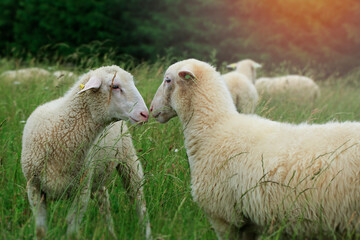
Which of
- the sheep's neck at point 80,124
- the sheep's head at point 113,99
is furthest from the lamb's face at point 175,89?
the sheep's neck at point 80,124

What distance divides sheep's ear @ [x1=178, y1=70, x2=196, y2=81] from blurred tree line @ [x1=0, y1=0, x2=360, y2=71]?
1270cm

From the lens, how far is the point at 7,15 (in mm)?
16688

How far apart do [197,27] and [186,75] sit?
45.0 feet

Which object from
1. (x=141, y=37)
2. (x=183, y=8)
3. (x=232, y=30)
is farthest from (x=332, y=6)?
(x=141, y=37)

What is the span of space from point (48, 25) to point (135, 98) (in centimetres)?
1397

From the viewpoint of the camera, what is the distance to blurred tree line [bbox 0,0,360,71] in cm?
1576

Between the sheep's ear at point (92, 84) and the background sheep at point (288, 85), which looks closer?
the sheep's ear at point (92, 84)

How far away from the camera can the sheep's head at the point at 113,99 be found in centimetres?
291

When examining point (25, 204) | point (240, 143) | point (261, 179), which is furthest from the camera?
point (25, 204)

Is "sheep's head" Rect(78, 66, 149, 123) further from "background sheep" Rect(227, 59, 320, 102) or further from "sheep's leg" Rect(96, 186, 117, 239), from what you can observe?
"background sheep" Rect(227, 59, 320, 102)

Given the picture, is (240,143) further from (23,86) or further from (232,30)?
(232,30)

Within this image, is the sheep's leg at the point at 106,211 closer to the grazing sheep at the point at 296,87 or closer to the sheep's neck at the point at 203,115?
the sheep's neck at the point at 203,115

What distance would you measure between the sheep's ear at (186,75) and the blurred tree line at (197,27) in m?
12.7

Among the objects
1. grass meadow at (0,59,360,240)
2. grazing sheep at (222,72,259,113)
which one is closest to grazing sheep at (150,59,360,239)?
grass meadow at (0,59,360,240)
